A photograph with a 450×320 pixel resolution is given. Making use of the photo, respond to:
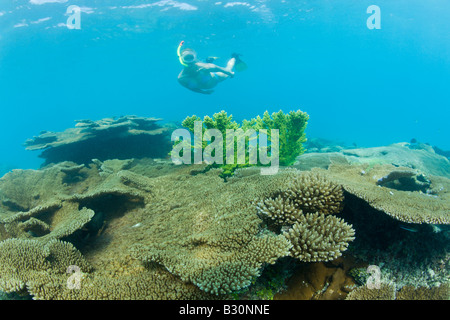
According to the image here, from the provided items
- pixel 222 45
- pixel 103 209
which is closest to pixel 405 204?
pixel 103 209

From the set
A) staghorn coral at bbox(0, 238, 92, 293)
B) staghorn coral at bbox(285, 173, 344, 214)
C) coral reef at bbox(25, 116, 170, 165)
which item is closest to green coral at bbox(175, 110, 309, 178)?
staghorn coral at bbox(285, 173, 344, 214)

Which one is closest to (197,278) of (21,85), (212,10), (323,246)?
(323,246)

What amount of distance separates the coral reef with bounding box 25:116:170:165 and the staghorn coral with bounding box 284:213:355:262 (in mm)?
8131

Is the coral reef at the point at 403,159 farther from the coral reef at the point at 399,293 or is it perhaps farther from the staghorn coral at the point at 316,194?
the coral reef at the point at 399,293

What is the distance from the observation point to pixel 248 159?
6.05m

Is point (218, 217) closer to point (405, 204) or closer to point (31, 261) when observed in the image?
point (31, 261)

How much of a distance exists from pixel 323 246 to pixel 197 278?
1481 mm

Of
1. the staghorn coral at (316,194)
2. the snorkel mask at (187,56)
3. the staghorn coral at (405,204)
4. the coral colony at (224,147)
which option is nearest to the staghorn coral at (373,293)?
the staghorn coral at (405,204)

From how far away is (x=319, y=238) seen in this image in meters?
2.55

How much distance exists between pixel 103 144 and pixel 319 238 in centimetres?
972

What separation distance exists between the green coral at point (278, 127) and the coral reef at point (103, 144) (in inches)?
169

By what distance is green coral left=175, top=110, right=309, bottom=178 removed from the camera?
19.2 feet

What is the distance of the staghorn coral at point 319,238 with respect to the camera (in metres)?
2.50

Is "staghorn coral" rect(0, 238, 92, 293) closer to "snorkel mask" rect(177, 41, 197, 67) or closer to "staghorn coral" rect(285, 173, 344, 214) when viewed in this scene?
"staghorn coral" rect(285, 173, 344, 214)
